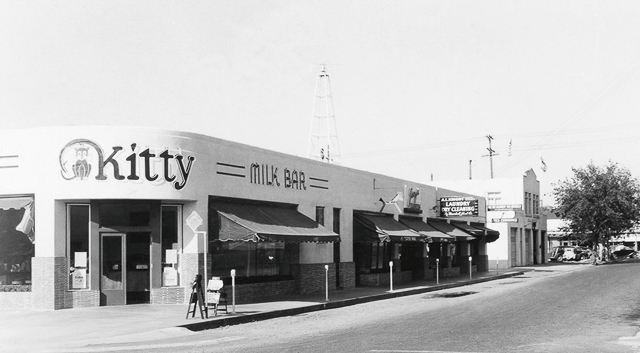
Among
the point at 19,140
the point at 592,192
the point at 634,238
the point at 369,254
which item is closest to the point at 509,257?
the point at 592,192

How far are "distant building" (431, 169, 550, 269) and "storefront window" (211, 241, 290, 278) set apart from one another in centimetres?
3246

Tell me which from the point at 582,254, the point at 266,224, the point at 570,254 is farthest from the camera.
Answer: the point at 582,254

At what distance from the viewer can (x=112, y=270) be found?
21.9 m

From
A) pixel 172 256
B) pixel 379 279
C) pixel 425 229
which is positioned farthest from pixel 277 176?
pixel 425 229

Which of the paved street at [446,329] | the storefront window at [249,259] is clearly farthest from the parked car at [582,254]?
the storefront window at [249,259]

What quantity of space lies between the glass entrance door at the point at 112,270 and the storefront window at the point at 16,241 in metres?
2.00

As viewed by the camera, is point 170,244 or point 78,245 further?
point 170,244

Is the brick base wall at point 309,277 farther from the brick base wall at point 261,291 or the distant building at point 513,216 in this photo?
the distant building at point 513,216

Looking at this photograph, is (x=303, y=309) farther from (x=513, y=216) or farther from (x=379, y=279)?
(x=513, y=216)

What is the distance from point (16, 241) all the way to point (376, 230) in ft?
49.8

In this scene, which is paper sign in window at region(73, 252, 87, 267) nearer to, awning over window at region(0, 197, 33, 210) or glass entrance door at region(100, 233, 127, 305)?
glass entrance door at region(100, 233, 127, 305)

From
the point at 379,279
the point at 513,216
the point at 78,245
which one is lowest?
the point at 379,279

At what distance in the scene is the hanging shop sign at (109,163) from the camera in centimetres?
2098

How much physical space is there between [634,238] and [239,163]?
90.7m
